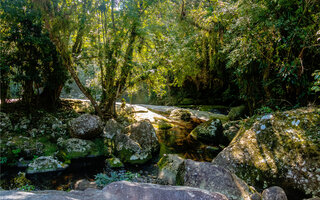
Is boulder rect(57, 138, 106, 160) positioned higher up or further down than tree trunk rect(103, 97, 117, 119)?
further down

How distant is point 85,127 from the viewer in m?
6.29

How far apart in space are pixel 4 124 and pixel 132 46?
5.45 meters

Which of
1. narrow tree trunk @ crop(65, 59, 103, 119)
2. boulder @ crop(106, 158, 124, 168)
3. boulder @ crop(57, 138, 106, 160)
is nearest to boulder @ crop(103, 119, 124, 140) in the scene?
boulder @ crop(57, 138, 106, 160)

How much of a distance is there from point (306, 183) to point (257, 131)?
1.48 metres

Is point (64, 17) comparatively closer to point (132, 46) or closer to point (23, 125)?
point (132, 46)

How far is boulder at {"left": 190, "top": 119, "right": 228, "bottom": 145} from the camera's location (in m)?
7.66

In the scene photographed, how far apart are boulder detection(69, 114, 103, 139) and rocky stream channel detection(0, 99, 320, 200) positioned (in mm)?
33

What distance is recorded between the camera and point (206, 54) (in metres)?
14.8

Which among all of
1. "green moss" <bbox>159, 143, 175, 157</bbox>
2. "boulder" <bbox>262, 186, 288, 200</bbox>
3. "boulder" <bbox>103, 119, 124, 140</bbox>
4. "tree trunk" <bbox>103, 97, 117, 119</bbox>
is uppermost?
"tree trunk" <bbox>103, 97, 117, 119</bbox>

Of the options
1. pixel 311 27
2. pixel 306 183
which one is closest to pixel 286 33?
pixel 311 27

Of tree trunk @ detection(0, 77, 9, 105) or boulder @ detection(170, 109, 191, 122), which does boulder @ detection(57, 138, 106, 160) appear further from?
boulder @ detection(170, 109, 191, 122)

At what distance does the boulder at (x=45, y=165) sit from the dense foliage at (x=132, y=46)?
11.2ft

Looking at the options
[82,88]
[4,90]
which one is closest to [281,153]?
[82,88]

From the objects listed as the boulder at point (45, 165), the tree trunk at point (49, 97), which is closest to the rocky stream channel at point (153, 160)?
the boulder at point (45, 165)
